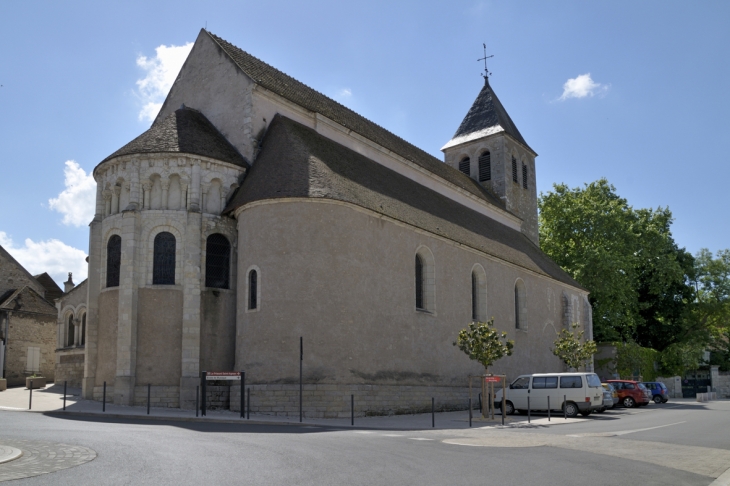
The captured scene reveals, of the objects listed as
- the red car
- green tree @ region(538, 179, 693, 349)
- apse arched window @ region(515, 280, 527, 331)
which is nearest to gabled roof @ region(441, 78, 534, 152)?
green tree @ region(538, 179, 693, 349)

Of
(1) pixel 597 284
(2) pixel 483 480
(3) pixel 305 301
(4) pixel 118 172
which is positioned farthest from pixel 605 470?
(1) pixel 597 284

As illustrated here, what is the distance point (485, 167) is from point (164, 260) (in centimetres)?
2792

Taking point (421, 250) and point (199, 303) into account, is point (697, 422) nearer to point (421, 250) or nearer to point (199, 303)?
point (421, 250)

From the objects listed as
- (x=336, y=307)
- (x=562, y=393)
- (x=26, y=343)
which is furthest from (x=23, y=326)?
(x=562, y=393)

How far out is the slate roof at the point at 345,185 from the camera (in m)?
24.0

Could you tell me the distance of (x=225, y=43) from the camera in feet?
97.3

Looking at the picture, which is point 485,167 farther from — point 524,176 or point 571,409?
point 571,409

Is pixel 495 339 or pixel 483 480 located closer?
pixel 483 480

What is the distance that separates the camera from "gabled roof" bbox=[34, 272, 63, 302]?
4869 centimetres

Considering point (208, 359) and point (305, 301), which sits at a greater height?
point (305, 301)

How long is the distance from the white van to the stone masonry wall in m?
3.97

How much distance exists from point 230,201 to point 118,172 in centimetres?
417

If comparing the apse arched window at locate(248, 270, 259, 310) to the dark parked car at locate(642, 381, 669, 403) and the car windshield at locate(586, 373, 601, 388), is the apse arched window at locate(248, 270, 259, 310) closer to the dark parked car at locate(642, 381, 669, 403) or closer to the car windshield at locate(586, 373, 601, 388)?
the car windshield at locate(586, 373, 601, 388)

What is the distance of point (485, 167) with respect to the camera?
47031 millimetres
